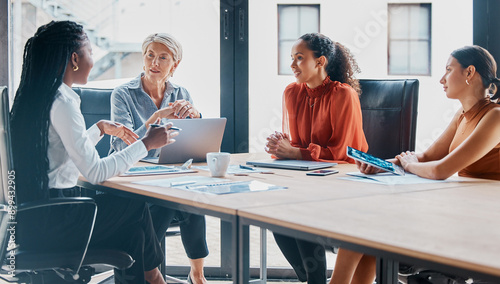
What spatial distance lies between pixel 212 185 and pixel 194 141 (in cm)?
66

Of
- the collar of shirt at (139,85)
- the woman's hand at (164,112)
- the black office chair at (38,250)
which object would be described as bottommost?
the black office chair at (38,250)

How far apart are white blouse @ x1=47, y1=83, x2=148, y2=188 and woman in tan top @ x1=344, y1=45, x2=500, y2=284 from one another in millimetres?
822

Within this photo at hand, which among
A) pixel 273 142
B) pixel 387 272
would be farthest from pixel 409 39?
pixel 387 272

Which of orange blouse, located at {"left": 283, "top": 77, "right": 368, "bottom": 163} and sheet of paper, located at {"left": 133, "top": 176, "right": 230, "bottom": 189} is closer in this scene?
sheet of paper, located at {"left": 133, "top": 176, "right": 230, "bottom": 189}

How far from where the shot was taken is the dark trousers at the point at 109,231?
5.14 ft

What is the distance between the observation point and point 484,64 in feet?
5.98

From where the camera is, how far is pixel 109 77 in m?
3.40

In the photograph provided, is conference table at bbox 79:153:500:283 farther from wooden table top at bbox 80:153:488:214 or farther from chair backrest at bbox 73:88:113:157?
chair backrest at bbox 73:88:113:157

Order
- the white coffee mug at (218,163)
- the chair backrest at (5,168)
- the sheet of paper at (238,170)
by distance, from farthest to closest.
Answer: the sheet of paper at (238,170), the white coffee mug at (218,163), the chair backrest at (5,168)

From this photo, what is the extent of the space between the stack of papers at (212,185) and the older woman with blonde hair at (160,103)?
0.71 meters

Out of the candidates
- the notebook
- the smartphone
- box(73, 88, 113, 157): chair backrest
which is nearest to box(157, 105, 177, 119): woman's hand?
box(73, 88, 113, 157): chair backrest

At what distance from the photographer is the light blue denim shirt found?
2482 mm

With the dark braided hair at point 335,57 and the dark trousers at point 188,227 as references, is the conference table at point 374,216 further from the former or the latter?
the dark braided hair at point 335,57

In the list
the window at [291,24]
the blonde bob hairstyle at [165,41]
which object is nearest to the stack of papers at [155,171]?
the blonde bob hairstyle at [165,41]
